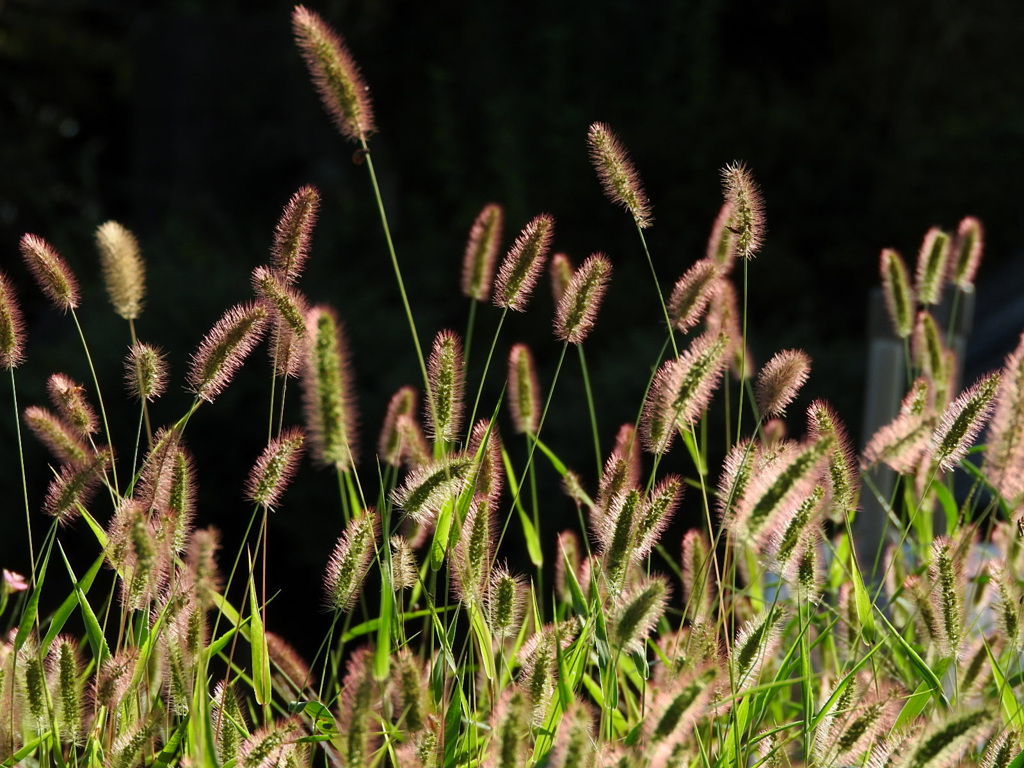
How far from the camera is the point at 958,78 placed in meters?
8.54

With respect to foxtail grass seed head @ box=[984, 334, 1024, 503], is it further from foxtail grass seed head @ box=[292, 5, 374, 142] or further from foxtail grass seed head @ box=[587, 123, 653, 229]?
foxtail grass seed head @ box=[292, 5, 374, 142]

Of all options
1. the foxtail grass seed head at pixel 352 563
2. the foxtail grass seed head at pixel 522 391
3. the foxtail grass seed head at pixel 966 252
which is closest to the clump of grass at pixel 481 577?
the foxtail grass seed head at pixel 352 563

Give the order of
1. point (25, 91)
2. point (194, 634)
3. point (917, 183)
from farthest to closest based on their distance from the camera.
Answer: point (25, 91)
point (917, 183)
point (194, 634)

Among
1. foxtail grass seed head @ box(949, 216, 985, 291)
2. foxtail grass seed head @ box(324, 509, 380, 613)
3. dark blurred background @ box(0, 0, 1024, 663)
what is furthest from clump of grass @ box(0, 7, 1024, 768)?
dark blurred background @ box(0, 0, 1024, 663)

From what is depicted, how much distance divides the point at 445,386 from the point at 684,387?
26 centimetres

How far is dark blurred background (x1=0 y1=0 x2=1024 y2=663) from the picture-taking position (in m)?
6.50

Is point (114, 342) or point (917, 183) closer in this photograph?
point (114, 342)

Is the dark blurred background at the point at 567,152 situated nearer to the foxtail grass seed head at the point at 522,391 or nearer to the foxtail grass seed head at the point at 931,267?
the foxtail grass seed head at the point at 931,267

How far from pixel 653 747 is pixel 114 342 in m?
4.06

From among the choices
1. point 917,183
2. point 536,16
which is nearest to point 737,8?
point 536,16

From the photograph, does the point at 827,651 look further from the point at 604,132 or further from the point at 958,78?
the point at 958,78

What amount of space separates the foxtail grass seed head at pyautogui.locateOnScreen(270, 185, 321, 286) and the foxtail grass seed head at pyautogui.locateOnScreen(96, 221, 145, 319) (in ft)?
0.50

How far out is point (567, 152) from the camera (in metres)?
7.51

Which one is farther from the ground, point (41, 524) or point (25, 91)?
point (25, 91)
